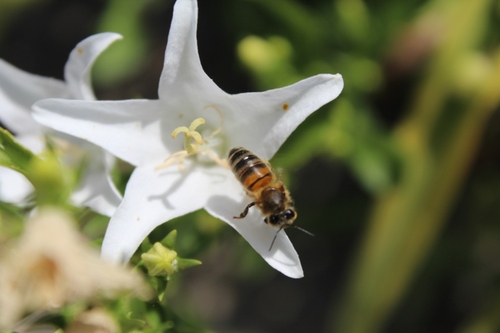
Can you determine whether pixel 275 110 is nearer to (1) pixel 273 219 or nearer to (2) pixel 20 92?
(1) pixel 273 219

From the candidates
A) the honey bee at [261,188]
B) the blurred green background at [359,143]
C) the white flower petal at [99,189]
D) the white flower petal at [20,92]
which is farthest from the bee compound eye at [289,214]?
the white flower petal at [20,92]

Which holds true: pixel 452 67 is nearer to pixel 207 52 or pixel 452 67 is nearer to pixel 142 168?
pixel 207 52

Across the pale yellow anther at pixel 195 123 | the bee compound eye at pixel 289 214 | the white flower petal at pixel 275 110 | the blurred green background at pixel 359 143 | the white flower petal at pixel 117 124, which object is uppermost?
the blurred green background at pixel 359 143

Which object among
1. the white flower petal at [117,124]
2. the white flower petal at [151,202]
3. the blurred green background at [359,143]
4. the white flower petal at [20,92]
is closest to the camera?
the white flower petal at [151,202]

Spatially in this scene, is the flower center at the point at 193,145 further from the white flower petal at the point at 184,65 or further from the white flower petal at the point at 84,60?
the white flower petal at the point at 84,60

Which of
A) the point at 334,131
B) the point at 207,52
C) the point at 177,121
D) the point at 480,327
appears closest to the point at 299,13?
the point at 334,131

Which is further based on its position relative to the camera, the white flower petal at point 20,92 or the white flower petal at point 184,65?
the white flower petal at point 20,92
